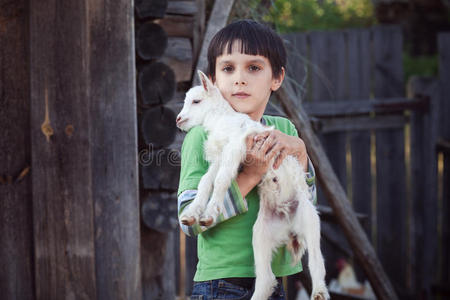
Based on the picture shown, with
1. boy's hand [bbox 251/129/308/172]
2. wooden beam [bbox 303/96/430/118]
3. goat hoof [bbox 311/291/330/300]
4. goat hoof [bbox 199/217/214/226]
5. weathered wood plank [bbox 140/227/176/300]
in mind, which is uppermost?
wooden beam [bbox 303/96/430/118]

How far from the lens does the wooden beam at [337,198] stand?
3.93m

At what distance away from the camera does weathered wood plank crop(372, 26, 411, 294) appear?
6078 mm

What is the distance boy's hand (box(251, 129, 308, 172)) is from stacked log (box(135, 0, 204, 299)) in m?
1.60

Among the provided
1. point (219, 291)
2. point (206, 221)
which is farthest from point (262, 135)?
point (219, 291)

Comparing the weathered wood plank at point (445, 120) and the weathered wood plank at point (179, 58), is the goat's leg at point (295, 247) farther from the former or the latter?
the weathered wood plank at point (445, 120)

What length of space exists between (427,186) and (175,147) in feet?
11.0

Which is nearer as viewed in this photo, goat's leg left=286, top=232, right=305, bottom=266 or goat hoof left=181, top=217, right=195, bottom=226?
goat hoof left=181, top=217, right=195, bottom=226

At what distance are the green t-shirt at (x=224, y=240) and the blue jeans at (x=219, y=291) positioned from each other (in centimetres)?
3

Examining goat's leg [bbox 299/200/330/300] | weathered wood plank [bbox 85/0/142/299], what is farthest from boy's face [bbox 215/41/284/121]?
weathered wood plank [bbox 85/0/142/299]

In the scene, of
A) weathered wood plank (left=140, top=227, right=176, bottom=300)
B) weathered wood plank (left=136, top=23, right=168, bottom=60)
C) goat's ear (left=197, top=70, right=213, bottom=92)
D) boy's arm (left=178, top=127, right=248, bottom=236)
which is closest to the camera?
boy's arm (left=178, top=127, right=248, bottom=236)

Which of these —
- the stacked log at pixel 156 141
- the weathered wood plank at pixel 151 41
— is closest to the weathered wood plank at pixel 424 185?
the stacked log at pixel 156 141

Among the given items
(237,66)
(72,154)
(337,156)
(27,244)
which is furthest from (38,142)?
(337,156)

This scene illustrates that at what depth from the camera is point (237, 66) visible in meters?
2.17

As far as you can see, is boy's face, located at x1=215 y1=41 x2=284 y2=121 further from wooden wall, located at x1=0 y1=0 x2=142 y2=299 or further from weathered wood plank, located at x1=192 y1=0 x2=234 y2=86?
weathered wood plank, located at x1=192 y1=0 x2=234 y2=86
